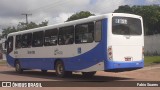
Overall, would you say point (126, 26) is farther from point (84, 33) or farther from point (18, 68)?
point (18, 68)

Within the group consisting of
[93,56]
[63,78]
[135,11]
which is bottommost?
[63,78]

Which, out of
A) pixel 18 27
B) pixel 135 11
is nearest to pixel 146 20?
pixel 135 11

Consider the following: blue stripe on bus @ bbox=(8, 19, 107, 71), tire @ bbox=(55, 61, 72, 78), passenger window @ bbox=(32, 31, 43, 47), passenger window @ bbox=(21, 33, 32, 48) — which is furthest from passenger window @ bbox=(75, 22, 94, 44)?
passenger window @ bbox=(21, 33, 32, 48)

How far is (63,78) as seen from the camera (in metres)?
20.7

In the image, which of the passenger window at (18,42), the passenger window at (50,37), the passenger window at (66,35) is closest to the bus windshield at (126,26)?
the passenger window at (66,35)

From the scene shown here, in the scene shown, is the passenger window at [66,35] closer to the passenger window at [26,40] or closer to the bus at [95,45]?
the bus at [95,45]

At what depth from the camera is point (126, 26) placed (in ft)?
59.7

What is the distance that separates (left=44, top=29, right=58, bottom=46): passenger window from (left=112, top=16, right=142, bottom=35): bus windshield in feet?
15.8

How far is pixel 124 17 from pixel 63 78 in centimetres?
506

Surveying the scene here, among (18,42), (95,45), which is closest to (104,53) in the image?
(95,45)

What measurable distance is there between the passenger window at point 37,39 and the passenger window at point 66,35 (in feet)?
7.90

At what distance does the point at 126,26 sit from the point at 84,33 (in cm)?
216

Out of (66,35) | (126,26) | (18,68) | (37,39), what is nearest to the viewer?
(126,26)

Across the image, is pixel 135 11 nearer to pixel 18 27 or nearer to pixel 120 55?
pixel 18 27
